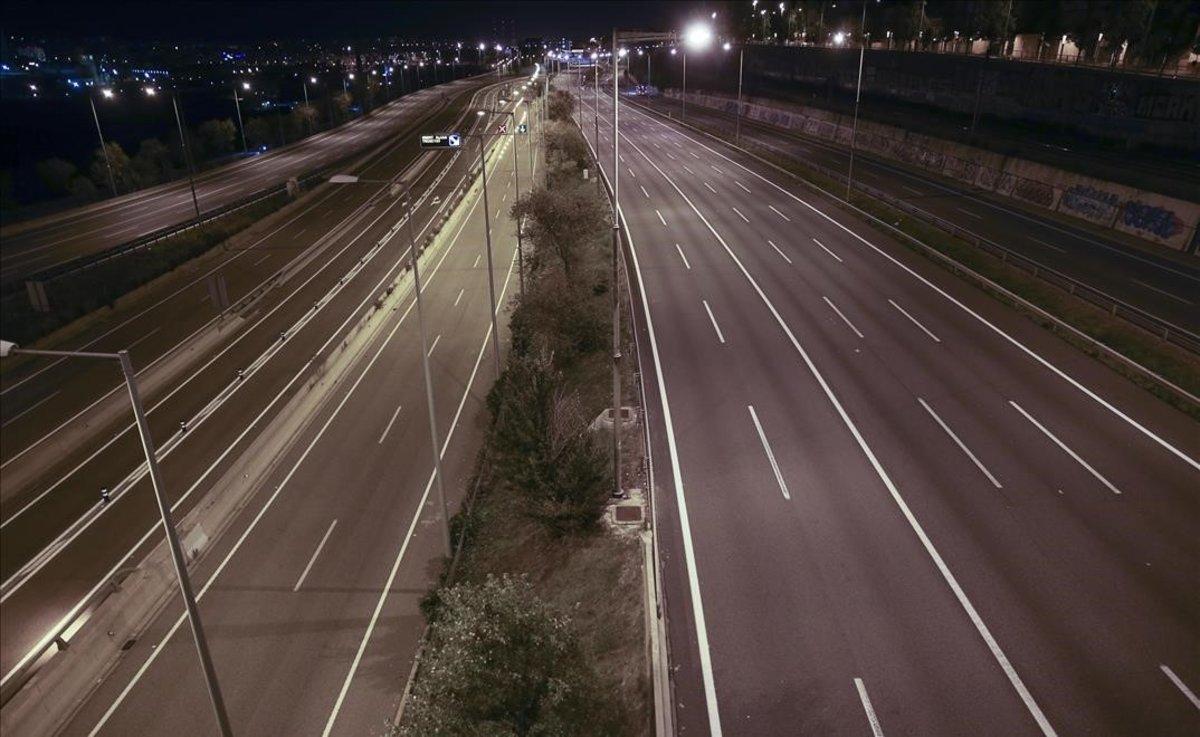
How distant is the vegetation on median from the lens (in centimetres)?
1152

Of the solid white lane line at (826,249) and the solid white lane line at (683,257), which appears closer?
the solid white lane line at (826,249)

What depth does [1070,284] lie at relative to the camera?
3048cm

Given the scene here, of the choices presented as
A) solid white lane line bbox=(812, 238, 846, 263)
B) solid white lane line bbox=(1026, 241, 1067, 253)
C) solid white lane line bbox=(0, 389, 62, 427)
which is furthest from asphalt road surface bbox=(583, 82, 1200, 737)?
solid white lane line bbox=(0, 389, 62, 427)

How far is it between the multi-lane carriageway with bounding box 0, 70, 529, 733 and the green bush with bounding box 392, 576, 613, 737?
6822mm

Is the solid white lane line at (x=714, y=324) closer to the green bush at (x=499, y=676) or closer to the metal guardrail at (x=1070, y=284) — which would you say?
the metal guardrail at (x=1070, y=284)

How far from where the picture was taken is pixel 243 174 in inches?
3241

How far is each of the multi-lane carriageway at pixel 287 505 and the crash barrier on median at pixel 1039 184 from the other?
35359 mm

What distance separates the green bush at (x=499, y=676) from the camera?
36.7ft

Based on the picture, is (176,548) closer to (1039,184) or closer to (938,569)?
(938,569)

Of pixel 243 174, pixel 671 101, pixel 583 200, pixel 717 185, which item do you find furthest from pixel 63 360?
pixel 671 101

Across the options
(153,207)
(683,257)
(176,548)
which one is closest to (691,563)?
(176,548)

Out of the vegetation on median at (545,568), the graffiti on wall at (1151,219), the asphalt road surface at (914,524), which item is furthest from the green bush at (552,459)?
the graffiti on wall at (1151,219)

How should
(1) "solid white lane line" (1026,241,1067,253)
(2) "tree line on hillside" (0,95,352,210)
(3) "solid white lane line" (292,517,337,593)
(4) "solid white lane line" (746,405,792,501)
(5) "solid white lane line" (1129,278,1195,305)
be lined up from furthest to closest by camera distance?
(2) "tree line on hillside" (0,95,352,210) → (1) "solid white lane line" (1026,241,1067,253) → (5) "solid white lane line" (1129,278,1195,305) → (3) "solid white lane line" (292,517,337,593) → (4) "solid white lane line" (746,405,792,501)

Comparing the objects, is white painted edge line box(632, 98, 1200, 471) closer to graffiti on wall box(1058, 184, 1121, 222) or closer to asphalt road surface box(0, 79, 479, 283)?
graffiti on wall box(1058, 184, 1121, 222)
